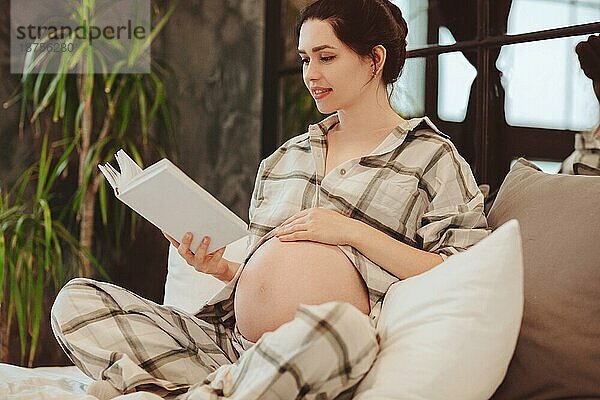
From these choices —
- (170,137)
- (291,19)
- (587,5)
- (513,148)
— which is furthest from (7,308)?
(587,5)

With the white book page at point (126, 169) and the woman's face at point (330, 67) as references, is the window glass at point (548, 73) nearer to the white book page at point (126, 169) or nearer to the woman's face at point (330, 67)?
the woman's face at point (330, 67)

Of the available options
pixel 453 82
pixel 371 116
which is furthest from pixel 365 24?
pixel 453 82

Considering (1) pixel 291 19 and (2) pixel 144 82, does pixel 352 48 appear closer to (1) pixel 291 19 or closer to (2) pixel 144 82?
(1) pixel 291 19

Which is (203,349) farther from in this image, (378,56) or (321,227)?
(378,56)

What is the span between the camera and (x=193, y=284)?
2.49m

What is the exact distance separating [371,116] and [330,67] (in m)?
0.15

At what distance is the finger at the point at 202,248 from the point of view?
1.95 metres

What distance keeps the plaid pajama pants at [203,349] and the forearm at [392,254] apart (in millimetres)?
306

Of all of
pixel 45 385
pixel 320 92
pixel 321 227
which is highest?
pixel 320 92

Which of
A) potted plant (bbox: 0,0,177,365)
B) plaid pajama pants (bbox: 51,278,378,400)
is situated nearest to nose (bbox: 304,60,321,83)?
plaid pajama pants (bbox: 51,278,378,400)

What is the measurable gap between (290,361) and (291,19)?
8.09 ft

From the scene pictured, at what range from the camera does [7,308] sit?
3633mm

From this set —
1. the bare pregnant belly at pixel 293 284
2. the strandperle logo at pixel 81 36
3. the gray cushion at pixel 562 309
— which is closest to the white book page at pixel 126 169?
the bare pregnant belly at pixel 293 284

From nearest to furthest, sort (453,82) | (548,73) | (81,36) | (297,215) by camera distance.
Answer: (297,215)
(548,73)
(453,82)
(81,36)
